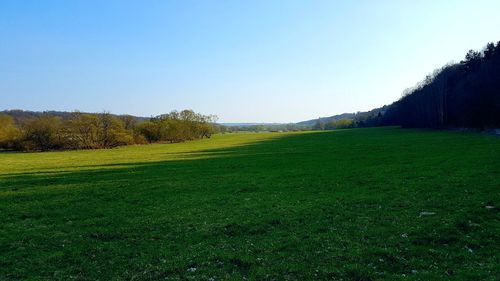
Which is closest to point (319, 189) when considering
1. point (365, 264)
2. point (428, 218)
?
point (428, 218)

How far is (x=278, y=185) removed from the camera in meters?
27.4

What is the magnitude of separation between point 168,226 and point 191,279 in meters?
6.57

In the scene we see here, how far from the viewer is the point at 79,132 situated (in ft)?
393

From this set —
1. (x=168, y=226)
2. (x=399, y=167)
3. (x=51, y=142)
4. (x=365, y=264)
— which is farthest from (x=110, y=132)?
(x=365, y=264)

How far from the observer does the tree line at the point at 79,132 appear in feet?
372

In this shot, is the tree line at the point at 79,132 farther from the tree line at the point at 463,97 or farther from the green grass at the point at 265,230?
the green grass at the point at 265,230

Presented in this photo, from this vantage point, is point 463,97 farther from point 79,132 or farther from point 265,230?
point 79,132

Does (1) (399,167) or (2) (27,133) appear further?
(2) (27,133)

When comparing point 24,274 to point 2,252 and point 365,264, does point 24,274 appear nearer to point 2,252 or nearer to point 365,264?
point 2,252

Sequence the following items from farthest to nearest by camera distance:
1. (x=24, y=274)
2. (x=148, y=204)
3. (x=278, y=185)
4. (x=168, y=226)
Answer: (x=278, y=185)
(x=148, y=204)
(x=168, y=226)
(x=24, y=274)

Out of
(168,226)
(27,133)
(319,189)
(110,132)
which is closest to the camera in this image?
(168,226)

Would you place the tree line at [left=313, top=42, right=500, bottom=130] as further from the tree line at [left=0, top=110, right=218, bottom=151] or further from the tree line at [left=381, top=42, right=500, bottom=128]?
the tree line at [left=0, top=110, right=218, bottom=151]

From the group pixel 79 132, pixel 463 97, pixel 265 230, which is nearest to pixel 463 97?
pixel 463 97

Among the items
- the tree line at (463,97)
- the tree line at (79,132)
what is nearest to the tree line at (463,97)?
the tree line at (463,97)
